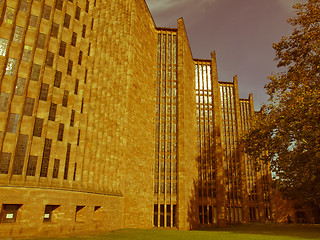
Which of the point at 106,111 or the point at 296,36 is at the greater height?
the point at 296,36

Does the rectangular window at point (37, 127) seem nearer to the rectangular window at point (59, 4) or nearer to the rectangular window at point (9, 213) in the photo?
the rectangular window at point (9, 213)

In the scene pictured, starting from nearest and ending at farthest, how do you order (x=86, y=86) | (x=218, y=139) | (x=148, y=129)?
1. (x=86, y=86)
2. (x=148, y=129)
3. (x=218, y=139)

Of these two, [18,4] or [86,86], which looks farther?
[86,86]

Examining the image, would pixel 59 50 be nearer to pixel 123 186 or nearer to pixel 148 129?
pixel 123 186

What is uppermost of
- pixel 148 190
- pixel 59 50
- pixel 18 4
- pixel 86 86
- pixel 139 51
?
pixel 139 51

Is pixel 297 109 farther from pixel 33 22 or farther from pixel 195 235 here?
pixel 33 22

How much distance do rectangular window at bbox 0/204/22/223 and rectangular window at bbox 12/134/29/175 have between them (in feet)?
7.94

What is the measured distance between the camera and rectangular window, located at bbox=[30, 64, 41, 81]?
21.8 meters

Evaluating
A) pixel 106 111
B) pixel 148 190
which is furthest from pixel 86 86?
pixel 148 190

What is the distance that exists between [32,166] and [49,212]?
387 cm

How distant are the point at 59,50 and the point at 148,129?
766 inches

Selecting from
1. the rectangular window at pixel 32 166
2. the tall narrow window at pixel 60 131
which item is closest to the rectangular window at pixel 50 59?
the tall narrow window at pixel 60 131

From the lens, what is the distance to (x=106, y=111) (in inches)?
1200

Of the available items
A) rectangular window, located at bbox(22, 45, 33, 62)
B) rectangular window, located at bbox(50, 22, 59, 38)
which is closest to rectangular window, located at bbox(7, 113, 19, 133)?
rectangular window, located at bbox(22, 45, 33, 62)
